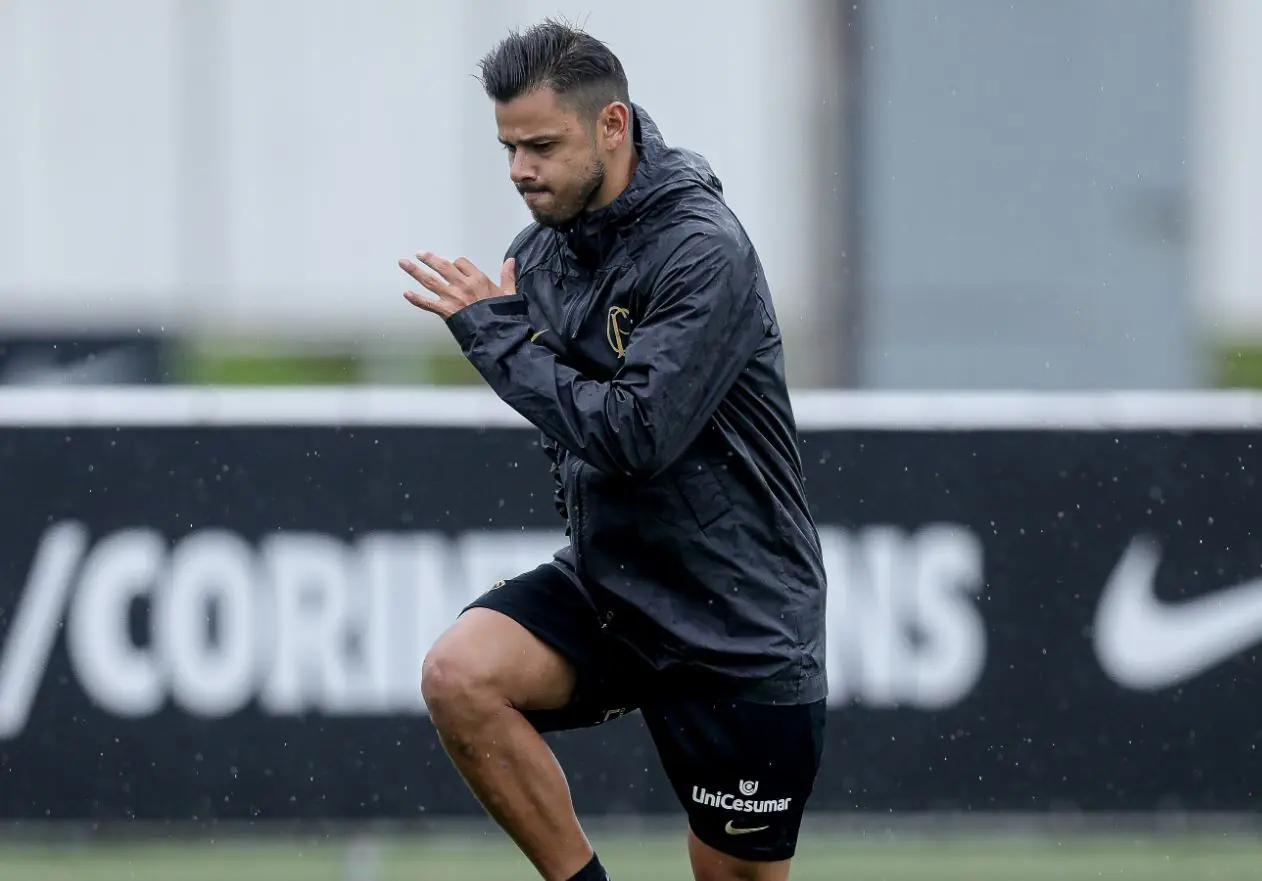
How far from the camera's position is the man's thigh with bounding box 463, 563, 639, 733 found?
4.34 metres

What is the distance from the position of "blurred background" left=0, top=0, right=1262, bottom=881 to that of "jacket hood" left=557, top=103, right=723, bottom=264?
2420 millimetres

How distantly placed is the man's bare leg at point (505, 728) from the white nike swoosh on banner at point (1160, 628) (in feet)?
9.14

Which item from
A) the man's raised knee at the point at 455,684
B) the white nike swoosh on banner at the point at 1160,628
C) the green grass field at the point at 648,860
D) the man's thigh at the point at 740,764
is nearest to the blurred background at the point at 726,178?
the white nike swoosh on banner at the point at 1160,628

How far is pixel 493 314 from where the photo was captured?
13.3 ft

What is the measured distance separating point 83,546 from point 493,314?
293 cm

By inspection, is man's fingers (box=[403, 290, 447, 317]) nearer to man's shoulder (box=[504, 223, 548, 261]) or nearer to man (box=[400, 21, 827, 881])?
man (box=[400, 21, 827, 881])

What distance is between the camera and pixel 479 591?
6.46m

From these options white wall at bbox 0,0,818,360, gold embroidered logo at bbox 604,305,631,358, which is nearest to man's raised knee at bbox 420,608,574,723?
gold embroidered logo at bbox 604,305,631,358

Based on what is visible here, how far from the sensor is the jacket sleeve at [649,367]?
155 inches

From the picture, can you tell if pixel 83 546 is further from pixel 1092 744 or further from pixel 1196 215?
pixel 1196 215

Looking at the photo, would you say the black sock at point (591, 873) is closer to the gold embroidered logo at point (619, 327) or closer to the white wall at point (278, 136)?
the gold embroidered logo at point (619, 327)

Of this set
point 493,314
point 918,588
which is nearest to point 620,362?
point 493,314

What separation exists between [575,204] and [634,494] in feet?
2.14

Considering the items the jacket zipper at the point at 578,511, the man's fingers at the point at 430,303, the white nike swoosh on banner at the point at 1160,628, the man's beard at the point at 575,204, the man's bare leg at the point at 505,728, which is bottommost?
the white nike swoosh on banner at the point at 1160,628
